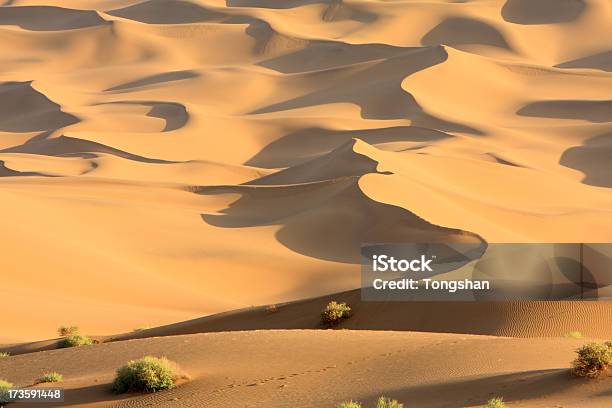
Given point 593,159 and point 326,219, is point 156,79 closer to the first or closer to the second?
point 593,159

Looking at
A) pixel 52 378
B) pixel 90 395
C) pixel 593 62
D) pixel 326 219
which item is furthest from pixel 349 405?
pixel 593 62

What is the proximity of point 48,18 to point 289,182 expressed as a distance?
42.0m

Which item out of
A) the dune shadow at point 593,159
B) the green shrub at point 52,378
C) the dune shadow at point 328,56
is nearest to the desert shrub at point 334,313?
the green shrub at point 52,378

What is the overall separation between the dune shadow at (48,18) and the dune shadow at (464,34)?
19900 mm

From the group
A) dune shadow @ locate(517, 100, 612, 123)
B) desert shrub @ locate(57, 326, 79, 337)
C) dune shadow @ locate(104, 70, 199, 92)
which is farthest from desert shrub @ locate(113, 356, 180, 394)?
dune shadow @ locate(104, 70, 199, 92)

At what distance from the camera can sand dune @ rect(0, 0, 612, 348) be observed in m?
21.8

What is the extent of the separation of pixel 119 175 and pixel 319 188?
344 inches

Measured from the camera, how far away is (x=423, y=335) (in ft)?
37.9

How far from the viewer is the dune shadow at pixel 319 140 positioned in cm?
3816

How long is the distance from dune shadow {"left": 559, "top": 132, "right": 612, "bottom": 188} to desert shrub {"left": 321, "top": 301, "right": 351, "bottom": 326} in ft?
63.9

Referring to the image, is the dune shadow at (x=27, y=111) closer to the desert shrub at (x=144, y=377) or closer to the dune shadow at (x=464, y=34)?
the dune shadow at (x=464, y=34)

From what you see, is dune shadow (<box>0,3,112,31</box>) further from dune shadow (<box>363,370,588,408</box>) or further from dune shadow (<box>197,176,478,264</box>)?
dune shadow (<box>363,370,588,408</box>)

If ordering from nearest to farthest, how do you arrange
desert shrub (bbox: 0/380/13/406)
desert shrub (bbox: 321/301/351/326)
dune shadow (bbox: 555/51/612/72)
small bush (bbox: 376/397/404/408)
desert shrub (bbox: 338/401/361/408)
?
small bush (bbox: 376/397/404/408) < desert shrub (bbox: 338/401/361/408) < desert shrub (bbox: 0/380/13/406) < desert shrub (bbox: 321/301/351/326) < dune shadow (bbox: 555/51/612/72)

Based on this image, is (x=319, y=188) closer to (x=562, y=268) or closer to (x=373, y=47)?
(x=562, y=268)
